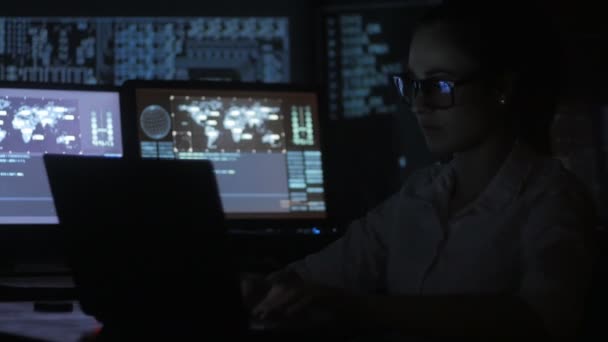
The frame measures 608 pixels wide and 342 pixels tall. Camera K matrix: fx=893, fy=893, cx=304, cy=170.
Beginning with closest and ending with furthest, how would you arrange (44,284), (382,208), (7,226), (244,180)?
1. (382,208)
2. (44,284)
3. (7,226)
4. (244,180)

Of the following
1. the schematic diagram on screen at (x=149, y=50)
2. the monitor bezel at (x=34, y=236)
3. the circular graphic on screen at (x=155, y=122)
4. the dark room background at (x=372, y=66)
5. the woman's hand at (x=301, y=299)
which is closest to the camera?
the woman's hand at (x=301, y=299)

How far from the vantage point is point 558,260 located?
3.70 ft

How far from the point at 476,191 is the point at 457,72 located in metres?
0.21

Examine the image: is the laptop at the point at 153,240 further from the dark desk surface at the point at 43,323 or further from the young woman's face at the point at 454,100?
the young woman's face at the point at 454,100

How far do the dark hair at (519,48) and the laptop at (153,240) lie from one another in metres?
0.57

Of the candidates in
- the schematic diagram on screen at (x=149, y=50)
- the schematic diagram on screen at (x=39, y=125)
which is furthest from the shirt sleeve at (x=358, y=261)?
the schematic diagram on screen at (x=149, y=50)

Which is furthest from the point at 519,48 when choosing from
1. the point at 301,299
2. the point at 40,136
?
the point at 40,136

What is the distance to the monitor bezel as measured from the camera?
1961 mm

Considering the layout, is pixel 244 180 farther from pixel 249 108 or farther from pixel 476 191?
pixel 476 191

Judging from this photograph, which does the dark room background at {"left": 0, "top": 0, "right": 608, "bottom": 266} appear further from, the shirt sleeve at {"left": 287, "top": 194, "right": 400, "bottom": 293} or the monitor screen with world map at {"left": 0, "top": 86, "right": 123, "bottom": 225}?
the shirt sleeve at {"left": 287, "top": 194, "right": 400, "bottom": 293}

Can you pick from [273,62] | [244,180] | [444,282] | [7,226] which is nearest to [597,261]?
[444,282]

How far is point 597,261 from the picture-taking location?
120cm

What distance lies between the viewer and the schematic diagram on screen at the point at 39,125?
6.48 feet

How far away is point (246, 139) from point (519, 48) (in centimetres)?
90
